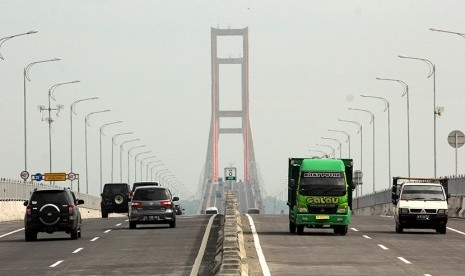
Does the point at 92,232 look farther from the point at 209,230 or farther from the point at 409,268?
the point at 409,268

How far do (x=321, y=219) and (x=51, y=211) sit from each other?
8939mm

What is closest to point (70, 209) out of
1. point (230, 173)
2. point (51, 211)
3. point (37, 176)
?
point (51, 211)

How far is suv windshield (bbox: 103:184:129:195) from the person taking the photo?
259ft

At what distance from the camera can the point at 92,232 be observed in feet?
160

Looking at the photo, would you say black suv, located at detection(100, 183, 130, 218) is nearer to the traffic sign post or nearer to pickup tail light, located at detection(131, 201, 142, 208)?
the traffic sign post

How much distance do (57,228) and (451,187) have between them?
1324 inches

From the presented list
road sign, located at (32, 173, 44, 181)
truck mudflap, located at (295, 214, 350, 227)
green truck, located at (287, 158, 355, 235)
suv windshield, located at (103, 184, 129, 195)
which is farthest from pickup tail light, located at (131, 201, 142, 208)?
road sign, located at (32, 173, 44, 181)

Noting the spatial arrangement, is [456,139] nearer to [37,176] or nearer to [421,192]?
[421,192]

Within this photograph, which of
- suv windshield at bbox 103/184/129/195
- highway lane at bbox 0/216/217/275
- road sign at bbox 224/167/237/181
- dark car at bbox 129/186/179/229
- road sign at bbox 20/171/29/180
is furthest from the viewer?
road sign at bbox 224/167/237/181

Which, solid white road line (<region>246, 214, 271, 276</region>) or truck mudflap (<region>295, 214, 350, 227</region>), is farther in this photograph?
truck mudflap (<region>295, 214, 350, 227</region>)

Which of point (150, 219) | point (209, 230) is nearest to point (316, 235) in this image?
point (209, 230)

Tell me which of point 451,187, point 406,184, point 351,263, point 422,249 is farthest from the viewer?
point 451,187

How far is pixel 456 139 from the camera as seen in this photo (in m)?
70.5

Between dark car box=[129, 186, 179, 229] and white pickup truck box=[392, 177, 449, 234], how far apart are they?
341 inches
